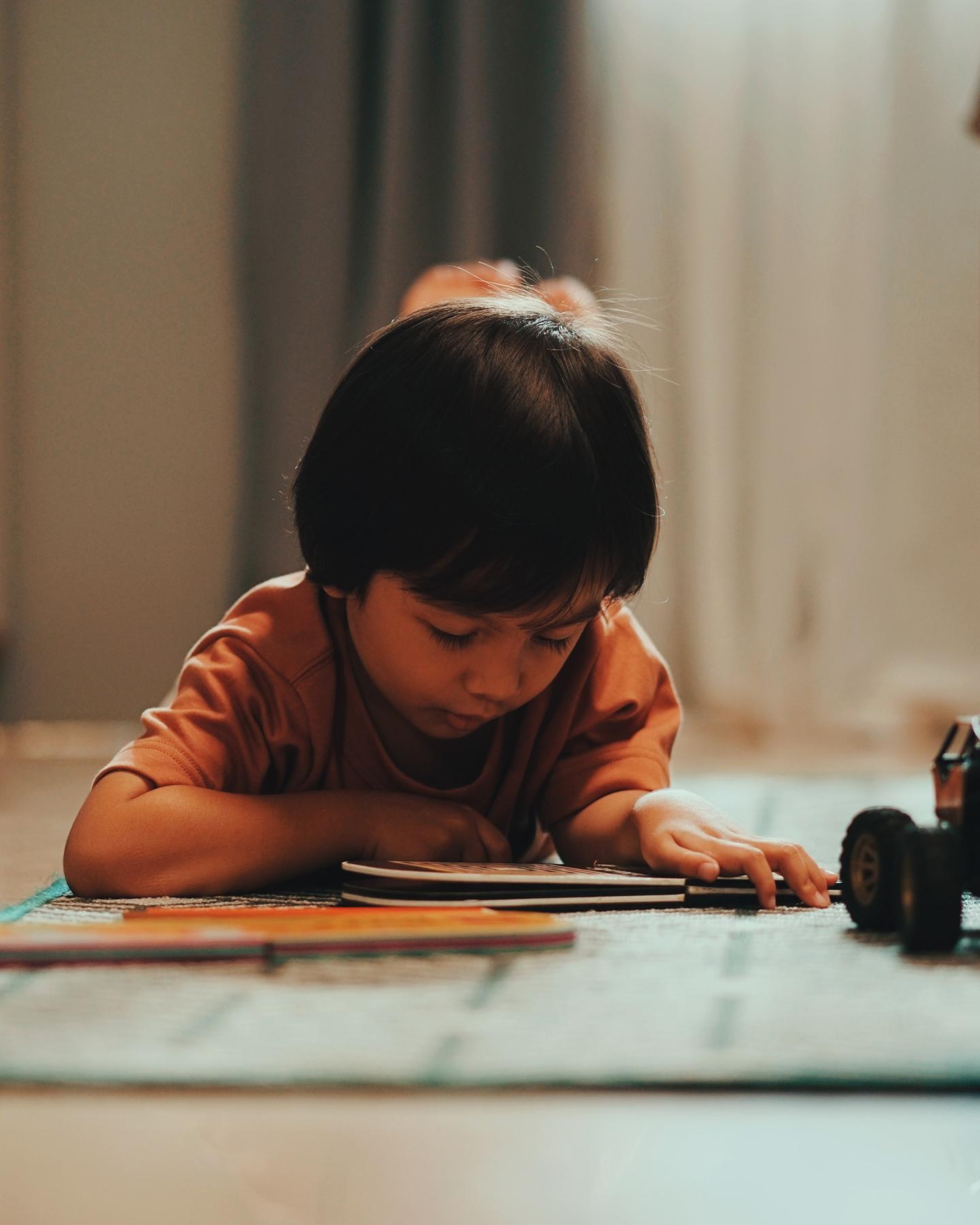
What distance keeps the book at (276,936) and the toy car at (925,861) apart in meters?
0.16

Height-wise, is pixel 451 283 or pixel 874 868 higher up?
pixel 451 283

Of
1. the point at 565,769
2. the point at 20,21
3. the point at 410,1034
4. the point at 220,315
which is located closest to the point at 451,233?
the point at 220,315

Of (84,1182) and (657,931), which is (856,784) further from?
(84,1182)

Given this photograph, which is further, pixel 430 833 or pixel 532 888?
pixel 430 833

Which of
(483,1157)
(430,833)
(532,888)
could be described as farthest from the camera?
(430,833)

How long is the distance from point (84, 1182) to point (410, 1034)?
14 centimetres

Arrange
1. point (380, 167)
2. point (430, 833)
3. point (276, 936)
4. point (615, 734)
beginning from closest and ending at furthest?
point (276, 936)
point (430, 833)
point (615, 734)
point (380, 167)

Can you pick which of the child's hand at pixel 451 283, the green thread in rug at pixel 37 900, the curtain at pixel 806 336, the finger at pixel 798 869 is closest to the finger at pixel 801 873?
the finger at pixel 798 869

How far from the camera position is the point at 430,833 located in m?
0.90

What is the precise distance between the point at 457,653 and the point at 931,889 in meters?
0.29

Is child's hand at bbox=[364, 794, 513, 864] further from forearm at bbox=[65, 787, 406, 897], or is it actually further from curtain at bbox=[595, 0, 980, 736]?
curtain at bbox=[595, 0, 980, 736]

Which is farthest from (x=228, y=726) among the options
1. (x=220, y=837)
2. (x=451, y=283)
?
(x=451, y=283)

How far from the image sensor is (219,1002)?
58 centimetres

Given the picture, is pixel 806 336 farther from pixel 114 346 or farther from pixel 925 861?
pixel 925 861
